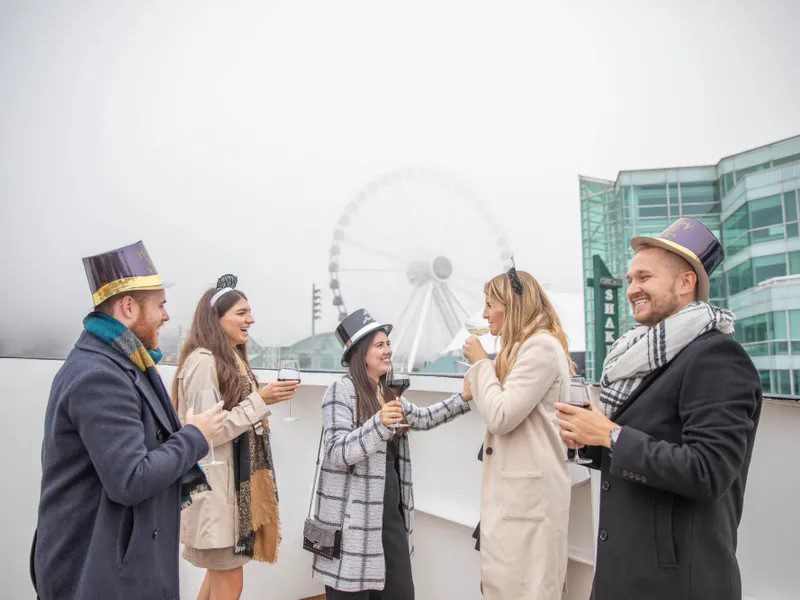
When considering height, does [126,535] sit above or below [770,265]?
below

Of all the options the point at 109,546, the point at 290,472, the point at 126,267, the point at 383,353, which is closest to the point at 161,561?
the point at 109,546

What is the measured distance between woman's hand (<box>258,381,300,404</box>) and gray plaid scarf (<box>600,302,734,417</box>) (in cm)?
129

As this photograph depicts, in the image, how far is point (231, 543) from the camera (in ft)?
7.93

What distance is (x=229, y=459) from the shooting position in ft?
8.13

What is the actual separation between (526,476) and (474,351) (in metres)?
0.51

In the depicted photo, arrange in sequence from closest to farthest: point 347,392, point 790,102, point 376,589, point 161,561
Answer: point 161,561
point 376,589
point 347,392
point 790,102

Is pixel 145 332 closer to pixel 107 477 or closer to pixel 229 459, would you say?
pixel 107 477

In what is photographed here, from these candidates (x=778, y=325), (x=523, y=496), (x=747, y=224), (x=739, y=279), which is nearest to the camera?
(x=523, y=496)

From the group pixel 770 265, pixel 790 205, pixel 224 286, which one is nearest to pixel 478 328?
pixel 224 286

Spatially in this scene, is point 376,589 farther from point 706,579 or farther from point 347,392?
point 706,579

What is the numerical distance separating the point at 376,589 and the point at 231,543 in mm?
666

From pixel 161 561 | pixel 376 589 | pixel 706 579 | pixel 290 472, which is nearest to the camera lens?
pixel 706 579

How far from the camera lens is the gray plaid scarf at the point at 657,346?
1.49 metres

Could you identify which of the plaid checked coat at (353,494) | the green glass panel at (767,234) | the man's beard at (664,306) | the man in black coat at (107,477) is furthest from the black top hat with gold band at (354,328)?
the green glass panel at (767,234)
